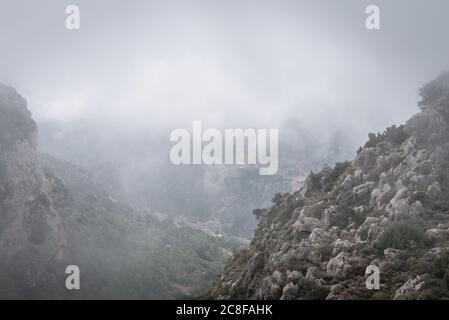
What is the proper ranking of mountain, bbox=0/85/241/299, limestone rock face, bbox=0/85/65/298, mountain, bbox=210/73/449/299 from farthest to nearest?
1. mountain, bbox=0/85/241/299
2. limestone rock face, bbox=0/85/65/298
3. mountain, bbox=210/73/449/299

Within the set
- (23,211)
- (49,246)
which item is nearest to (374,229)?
(23,211)

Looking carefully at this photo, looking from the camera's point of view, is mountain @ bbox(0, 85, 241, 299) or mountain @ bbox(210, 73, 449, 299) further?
mountain @ bbox(0, 85, 241, 299)

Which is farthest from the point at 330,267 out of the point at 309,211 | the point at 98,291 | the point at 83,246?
the point at 83,246

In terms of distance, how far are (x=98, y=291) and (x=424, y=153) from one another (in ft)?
362

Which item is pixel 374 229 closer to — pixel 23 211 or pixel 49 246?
pixel 23 211

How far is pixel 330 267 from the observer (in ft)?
151

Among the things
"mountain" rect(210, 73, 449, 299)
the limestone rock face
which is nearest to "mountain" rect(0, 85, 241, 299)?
the limestone rock face

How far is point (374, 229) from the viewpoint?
48.9 m

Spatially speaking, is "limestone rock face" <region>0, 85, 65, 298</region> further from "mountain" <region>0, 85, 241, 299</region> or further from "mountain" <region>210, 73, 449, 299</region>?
"mountain" <region>210, 73, 449, 299</region>

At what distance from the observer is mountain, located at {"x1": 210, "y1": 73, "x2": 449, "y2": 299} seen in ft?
137

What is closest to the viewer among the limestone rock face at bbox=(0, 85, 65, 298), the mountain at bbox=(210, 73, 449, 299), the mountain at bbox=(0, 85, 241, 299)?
the mountain at bbox=(210, 73, 449, 299)

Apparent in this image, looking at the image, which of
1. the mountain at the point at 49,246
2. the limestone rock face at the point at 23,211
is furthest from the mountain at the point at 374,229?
the limestone rock face at the point at 23,211

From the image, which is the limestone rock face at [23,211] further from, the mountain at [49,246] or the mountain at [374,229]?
the mountain at [374,229]

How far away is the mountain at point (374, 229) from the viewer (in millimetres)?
41750
